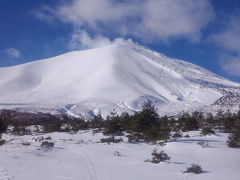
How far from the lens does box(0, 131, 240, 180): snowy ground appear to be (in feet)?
49.5

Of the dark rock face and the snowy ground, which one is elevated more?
the dark rock face

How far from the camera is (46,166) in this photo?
17188 millimetres

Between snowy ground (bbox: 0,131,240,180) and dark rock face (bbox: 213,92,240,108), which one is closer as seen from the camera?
snowy ground (bbox: 0,131,240,180)

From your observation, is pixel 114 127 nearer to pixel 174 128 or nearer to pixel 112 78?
pixel 174 128

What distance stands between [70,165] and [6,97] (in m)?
167

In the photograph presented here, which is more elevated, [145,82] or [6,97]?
[145,82]

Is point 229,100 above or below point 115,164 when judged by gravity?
above

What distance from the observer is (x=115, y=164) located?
1889 centimetres

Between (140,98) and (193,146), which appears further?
(140,98)

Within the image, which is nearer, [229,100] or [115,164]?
[115,164]

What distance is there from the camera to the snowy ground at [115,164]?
49.5 feet

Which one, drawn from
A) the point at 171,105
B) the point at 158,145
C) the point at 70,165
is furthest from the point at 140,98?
the point at 70,165

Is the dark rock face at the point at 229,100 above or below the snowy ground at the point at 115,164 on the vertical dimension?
above

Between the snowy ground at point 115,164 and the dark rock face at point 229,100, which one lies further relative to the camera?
the dark rock face at point 229,100
